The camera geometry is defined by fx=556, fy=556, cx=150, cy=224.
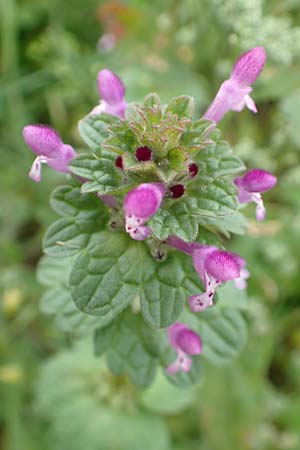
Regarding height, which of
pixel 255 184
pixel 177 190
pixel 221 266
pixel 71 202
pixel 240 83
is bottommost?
pixel 71 202

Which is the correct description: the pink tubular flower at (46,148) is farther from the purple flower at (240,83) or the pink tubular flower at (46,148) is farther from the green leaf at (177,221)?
the purple flower at (240,83)

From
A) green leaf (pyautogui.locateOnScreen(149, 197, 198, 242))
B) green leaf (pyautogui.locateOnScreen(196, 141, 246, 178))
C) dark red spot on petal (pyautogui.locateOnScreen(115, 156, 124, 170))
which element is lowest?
green leaf (pyautogui.locateOnScreen(149, 197, 198, 242))

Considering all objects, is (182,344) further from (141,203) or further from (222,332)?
(141,203)

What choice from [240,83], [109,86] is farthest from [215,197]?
[109,86]

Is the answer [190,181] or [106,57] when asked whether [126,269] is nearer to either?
[190,181]

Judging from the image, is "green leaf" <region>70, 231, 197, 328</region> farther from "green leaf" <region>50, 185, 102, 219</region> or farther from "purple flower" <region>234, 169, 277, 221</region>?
"purple flower" <region>234, 169, 277, 221</region>

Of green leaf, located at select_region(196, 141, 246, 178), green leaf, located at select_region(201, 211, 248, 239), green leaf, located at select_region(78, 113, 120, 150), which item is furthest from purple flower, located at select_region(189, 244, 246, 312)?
green leaf, located at select_region(78, 113, 120, 150)
